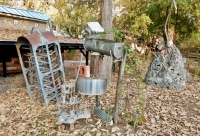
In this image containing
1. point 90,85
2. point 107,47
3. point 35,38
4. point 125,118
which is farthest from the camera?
point 35,38

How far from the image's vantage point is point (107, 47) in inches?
132

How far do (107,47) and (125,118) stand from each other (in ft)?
5.14

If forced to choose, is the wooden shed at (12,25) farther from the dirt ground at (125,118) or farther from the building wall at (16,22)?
the dirt ground at (125,118)

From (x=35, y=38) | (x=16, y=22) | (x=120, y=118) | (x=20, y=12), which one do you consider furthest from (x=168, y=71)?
(x=20, y=12)

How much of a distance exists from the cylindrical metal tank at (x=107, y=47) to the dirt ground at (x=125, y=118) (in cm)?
84

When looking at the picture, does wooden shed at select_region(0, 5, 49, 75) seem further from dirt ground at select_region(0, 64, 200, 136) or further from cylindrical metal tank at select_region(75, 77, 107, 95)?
cylindrical metal tank at select_region(75, 77, 107, 95)

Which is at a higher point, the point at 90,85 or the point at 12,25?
the point at 12,25

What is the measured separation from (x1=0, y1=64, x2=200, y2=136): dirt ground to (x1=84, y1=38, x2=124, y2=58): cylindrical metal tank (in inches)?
33.0

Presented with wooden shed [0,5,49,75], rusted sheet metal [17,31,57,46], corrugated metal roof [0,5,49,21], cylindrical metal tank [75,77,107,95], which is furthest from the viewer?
corrugated metal roof [0,5,49,21]

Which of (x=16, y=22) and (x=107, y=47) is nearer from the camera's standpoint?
(x=107, y=47)

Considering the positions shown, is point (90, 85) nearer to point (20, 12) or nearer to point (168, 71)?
point (168, 71)

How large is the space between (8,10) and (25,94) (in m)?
6.95

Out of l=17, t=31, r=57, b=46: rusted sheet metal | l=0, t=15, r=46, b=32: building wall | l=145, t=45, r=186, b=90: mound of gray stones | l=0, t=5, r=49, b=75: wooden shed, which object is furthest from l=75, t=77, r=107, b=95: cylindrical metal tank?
l=0, t=15, r=46, b=32: building wall

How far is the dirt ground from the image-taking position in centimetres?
355
